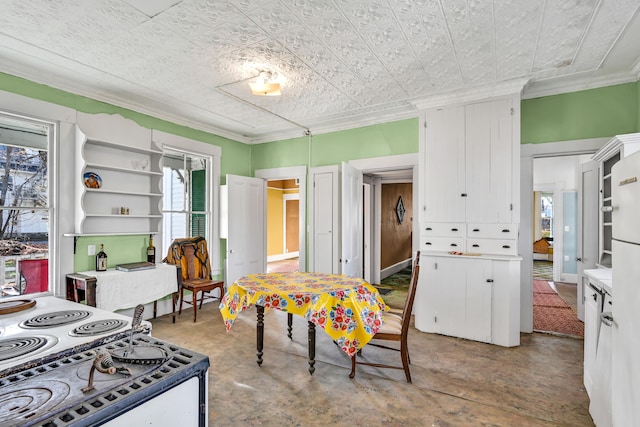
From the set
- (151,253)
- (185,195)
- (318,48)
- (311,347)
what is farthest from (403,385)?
(185,195)

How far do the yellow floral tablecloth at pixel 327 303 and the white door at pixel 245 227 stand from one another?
2.09 m

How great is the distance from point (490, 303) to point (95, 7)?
4172 millimetres

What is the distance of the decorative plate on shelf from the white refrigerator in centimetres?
429

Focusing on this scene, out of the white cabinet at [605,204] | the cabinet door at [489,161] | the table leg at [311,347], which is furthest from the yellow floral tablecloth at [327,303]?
the white cabinet at [605,204]

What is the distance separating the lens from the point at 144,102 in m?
4.02

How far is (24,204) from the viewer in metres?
3.21

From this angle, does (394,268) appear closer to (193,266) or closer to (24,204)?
(193,266)

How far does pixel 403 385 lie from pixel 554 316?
10.1ft

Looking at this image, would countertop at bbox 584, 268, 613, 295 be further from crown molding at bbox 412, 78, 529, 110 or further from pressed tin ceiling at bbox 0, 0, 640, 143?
crown molding at bbox 412, 78, 529, 110

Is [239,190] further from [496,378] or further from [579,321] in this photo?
[579,321]

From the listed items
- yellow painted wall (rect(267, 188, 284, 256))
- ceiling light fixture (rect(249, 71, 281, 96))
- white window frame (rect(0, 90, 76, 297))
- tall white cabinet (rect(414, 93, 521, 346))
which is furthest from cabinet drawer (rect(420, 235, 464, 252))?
yellow painted wall (rect(267, 188, 284, 256))

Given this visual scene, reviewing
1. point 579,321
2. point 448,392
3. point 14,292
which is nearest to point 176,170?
point 14,292

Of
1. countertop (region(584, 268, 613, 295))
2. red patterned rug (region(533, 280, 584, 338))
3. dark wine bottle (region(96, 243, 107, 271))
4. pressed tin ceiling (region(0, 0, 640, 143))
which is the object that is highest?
pressed tin ceiling (region(0, 0, 640, 143))

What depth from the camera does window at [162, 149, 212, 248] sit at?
15.1 ft
